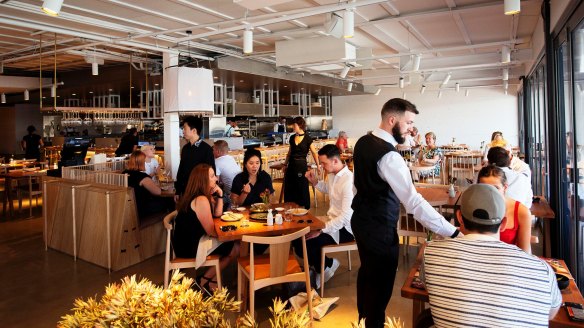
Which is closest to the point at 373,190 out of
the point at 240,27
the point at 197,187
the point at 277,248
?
the point at 277,248

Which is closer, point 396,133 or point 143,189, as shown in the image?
point 396,133

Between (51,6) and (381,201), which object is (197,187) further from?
(51,6)

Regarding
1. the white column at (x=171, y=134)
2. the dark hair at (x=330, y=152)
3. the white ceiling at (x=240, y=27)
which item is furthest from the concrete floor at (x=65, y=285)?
the white ceiling at (x=240, y=27)

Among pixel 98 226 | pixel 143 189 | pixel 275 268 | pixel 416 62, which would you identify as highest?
pixel 416 62

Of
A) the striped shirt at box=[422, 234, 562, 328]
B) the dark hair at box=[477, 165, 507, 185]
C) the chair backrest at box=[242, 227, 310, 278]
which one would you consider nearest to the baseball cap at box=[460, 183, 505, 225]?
the striped shirt at box=[422, 234, 562, 328]

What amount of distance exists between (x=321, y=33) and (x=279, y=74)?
3649mm

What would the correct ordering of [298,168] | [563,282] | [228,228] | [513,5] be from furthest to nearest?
1. [298,168]
2. [513,5]
3. [228,228]
4. [563,282]

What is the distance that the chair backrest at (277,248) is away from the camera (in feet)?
10.8

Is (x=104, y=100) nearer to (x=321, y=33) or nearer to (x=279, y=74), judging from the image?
(x=279, y=74)

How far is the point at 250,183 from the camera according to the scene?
531cm

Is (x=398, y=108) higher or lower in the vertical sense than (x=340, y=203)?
higher

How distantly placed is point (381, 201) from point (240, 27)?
13.5 feet

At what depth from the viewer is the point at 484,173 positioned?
322 centimetres

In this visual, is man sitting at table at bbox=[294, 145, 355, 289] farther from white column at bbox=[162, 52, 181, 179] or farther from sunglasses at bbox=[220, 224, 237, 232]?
white column at bbox=[162, 52, 181, 179]
